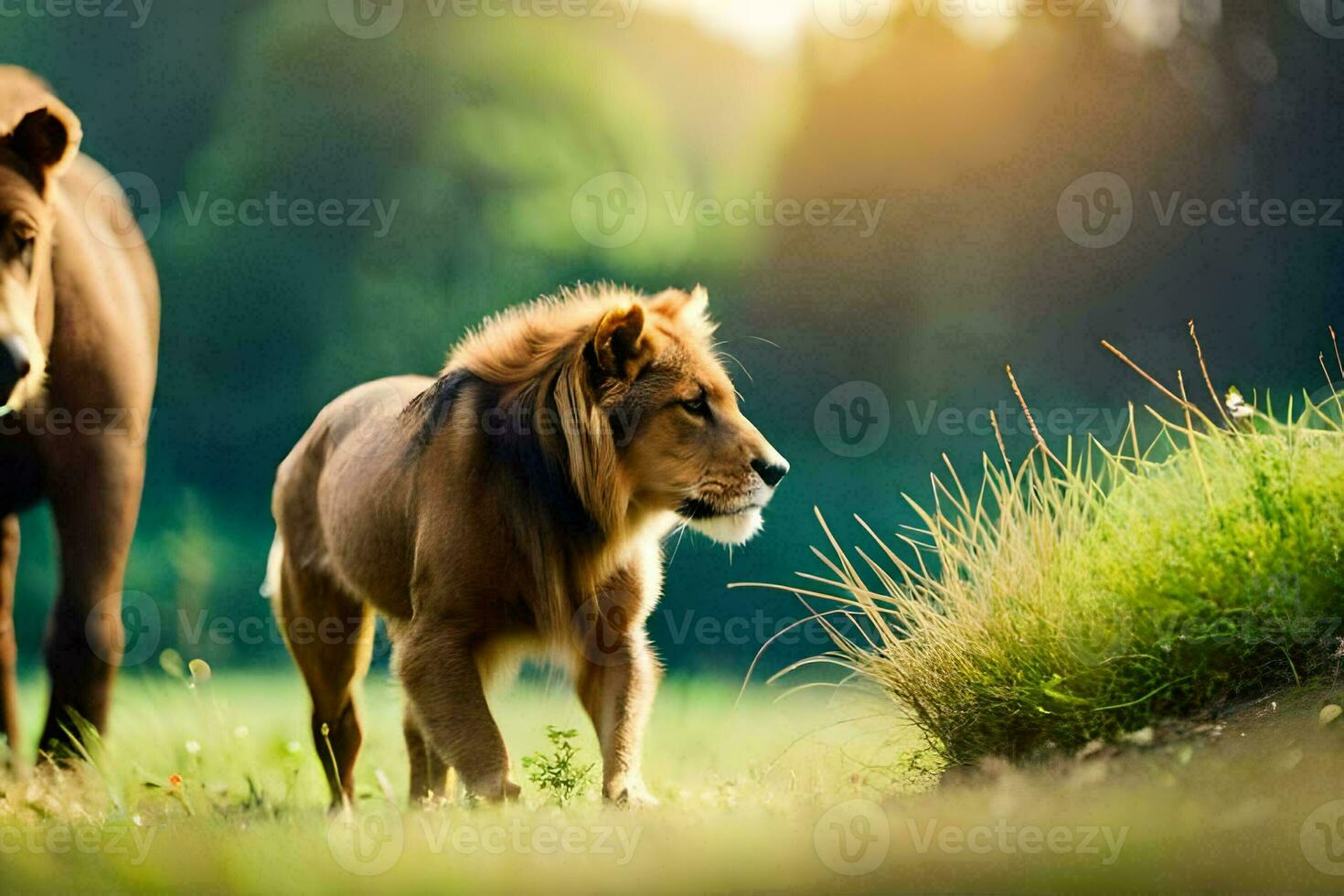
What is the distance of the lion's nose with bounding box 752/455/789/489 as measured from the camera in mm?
4496

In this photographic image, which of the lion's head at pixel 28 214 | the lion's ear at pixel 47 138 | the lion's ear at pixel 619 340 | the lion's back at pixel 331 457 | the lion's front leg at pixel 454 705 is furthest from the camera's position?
the lion's back at pixel 331 457

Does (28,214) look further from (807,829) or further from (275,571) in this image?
(807,829)

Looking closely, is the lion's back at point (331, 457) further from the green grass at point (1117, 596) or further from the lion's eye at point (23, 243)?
the green grass at point (1117, 596)

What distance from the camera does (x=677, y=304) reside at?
481 centimetres

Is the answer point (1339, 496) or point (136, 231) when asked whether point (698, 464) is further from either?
point (136, 231)

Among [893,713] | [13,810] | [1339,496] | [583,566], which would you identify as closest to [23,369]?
[13,810]

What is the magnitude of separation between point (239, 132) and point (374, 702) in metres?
5.86

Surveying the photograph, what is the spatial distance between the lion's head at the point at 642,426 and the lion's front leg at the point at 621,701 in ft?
1.35

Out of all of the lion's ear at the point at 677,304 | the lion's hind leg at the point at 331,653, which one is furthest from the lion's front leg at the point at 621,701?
the lion's hind leg at the point at 331,653

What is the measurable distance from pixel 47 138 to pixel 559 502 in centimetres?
226

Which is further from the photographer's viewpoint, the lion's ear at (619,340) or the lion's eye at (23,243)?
the lion's eye at (23,243)

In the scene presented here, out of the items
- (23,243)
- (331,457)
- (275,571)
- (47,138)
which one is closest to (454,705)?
(331,457)

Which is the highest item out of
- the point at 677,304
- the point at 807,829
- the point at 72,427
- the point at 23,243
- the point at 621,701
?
the point at 23,243

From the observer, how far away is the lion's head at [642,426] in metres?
4.44
